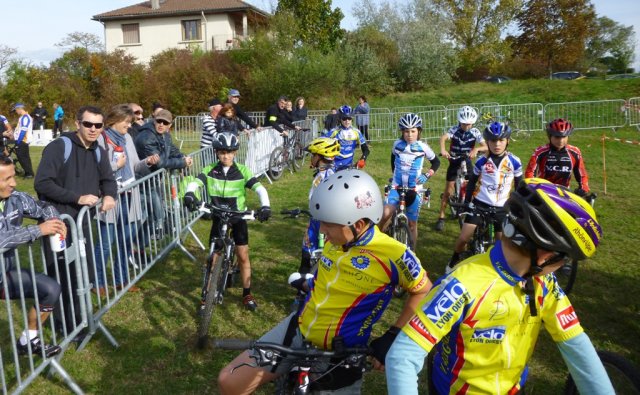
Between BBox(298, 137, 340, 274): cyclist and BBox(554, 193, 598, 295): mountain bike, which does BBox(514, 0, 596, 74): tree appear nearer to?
BBox(554, 193, 598, 295): mountain bike

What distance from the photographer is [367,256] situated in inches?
110

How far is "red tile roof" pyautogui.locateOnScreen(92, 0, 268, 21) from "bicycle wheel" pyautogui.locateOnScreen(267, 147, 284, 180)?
3081cm

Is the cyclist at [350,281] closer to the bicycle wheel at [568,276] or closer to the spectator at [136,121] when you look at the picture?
the bicycle wheel at [568,276]

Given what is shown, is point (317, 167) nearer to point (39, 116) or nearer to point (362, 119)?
point (362, 119)

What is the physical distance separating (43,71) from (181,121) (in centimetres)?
1718

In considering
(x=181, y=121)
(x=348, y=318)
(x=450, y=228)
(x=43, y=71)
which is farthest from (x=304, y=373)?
(x=43, y=71)

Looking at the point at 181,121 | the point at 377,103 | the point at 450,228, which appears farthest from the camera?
the point at 377,103

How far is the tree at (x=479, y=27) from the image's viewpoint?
4478 cm

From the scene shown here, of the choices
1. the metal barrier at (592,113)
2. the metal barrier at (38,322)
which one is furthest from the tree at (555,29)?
the metal barrier at (38,322)

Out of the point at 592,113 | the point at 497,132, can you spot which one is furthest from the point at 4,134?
the point at 592,113

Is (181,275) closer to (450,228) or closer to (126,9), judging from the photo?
(450,228)

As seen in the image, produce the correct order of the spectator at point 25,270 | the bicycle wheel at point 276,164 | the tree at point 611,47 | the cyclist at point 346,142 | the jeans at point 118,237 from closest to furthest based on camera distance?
the spectator at point 25,270 → the jeans at point 118,237 → the cyclist at point 346,142 → the bicycle wheel at point 276,164 → the tree at point 611,47

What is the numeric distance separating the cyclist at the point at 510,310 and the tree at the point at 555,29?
150 feet

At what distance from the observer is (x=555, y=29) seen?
1726 inches
